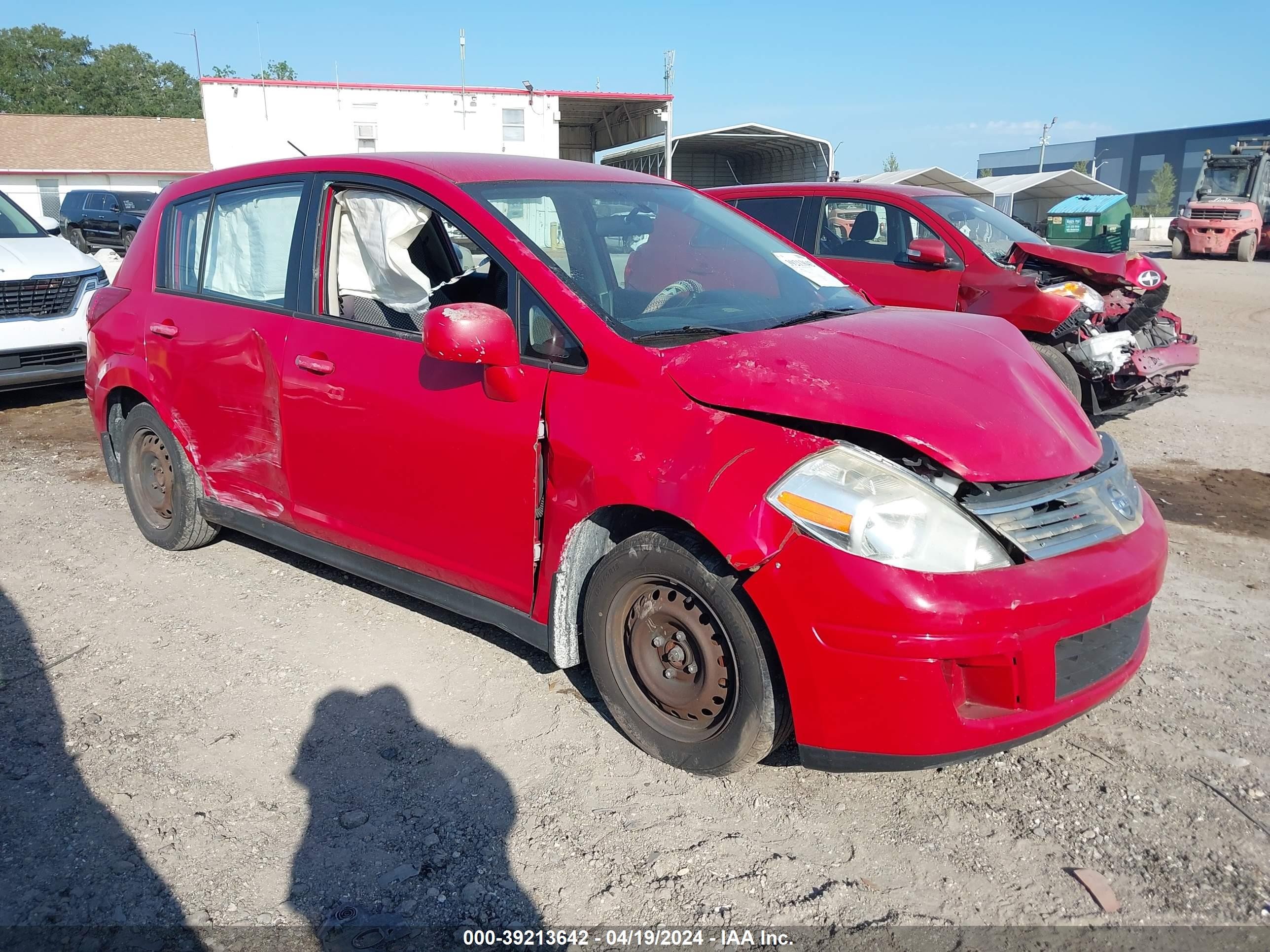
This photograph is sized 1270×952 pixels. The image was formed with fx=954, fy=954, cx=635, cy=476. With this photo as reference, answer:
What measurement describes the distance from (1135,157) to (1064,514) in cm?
8819

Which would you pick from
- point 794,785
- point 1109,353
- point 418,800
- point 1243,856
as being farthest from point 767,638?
point 1109,353

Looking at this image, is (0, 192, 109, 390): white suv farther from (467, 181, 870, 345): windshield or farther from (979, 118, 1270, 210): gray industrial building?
A: (979, 118, 1270, 210): gray industrial building

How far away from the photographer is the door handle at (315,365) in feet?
11.7

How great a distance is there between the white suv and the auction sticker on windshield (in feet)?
20.1

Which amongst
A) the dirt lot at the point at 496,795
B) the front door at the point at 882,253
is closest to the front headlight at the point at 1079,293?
the front door at the point at 882,253

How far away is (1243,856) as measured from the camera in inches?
98.8

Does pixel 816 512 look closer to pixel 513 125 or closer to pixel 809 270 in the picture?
pixel 809 270

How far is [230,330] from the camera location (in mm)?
3994

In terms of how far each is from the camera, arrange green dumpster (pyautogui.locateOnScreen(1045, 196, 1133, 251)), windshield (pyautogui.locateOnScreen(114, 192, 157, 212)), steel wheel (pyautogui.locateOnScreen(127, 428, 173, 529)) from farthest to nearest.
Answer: green dumpster (pyautogui.locateOnScreen(1045, 196, 1133, 251)), windshield (pyautogui.locateOnScreen(114, 192, 157, 212)), steel wheel (pyautogui.locateOnScreen(127, 428, 173, 529))

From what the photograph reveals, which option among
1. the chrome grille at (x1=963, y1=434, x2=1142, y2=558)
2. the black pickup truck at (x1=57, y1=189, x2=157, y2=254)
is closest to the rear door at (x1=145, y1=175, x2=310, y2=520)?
the chrome grille at (x1=963, y1=434, x2=1142, y2=558)

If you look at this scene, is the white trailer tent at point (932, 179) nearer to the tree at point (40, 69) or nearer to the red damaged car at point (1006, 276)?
the red damaged car at point (1006, 276)

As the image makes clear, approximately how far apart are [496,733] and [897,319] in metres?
1.98

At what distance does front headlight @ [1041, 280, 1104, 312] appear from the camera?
688 centimetres

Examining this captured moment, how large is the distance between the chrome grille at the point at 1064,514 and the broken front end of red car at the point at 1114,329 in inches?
174
